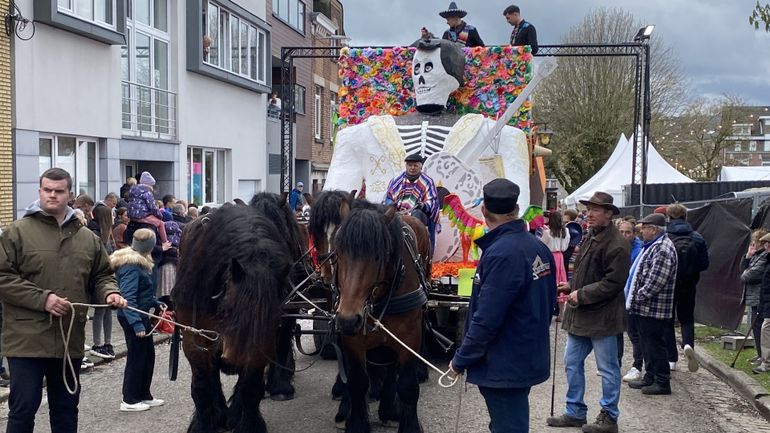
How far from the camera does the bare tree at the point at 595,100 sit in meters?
34.8

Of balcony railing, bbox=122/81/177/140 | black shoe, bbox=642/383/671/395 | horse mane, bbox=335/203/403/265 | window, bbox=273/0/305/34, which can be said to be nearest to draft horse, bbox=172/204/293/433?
horse mane, bbox=335/203/403/265

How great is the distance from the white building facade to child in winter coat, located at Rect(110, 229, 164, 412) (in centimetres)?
655

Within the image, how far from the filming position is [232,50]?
21.2 meters

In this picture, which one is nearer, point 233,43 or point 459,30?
point 459,30

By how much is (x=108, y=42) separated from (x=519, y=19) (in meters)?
7.63

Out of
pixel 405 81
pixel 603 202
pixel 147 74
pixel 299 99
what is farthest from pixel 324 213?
pixel 299 99

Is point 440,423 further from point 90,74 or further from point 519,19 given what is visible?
point 90,74

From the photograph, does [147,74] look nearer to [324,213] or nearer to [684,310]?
[324,213]

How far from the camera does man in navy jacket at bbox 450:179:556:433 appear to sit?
4.05 metres

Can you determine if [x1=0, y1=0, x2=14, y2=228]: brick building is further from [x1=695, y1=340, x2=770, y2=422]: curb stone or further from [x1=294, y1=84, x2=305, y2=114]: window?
[x1=294, y1=84, x2=305, y2=114]: window

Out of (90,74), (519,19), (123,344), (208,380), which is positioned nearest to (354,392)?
(208,380)

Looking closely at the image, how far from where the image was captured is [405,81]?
10750mm

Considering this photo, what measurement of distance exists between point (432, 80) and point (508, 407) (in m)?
6.50

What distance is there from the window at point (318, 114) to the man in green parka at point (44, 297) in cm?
2621
